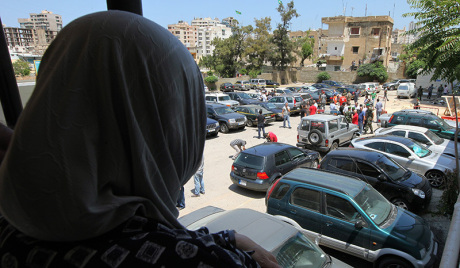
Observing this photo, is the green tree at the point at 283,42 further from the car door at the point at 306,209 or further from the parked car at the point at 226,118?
the car door at the point at 306,209

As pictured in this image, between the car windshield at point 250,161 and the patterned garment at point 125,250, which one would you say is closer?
the patterned garment at point 125,250

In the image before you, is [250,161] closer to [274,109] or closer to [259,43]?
[274,109]

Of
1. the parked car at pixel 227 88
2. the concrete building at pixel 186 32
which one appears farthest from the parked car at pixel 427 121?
the concrete building at pixel 186 32

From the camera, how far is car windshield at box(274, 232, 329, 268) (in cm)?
409

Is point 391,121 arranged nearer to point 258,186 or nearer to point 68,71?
point 258,186

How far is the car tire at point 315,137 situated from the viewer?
42.5ft

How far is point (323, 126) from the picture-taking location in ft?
42.8

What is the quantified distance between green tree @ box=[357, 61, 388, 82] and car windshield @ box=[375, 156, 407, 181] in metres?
41.5

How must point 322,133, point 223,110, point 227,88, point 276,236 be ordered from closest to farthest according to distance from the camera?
point 276,236 < point 322,133 < point 223,110 < point 227,88

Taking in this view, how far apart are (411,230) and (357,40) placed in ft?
187

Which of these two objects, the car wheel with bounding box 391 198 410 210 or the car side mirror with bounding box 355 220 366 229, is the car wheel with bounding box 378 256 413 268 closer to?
the car side mirror with bounding box 355 220 366 229

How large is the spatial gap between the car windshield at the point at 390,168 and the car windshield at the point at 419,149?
96.4 inches

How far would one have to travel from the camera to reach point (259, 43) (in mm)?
51938

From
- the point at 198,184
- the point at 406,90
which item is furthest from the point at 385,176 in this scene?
the point at 406,90
